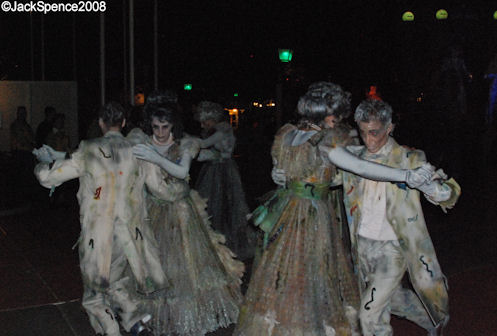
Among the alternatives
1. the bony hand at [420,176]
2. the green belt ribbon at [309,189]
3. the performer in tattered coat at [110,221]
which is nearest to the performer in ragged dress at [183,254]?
the performer in tattered coat at [110,221]

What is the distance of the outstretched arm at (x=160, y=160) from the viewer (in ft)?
15.0

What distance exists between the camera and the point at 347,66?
72.2ft

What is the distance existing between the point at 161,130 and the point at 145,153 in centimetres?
56

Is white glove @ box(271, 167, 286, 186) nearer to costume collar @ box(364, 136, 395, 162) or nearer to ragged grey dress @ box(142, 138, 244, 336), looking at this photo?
costume collar @ box(364, 136, 395, 162)

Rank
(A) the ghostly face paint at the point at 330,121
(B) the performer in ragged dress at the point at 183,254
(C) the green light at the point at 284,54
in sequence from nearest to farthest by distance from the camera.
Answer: (A) the ghostly face paint at the point at 330,121 < (B) the performer in ragged dress at the point at 183,254 < (C) the green light at the point at 284,54

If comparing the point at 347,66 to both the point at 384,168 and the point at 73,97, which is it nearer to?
the point at 73,97

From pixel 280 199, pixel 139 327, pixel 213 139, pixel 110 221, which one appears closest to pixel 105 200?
pixel 110 221

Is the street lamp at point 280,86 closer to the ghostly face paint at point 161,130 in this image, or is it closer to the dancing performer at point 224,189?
the dancing performer at point 224,189

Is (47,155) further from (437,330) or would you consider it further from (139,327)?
(437,330)

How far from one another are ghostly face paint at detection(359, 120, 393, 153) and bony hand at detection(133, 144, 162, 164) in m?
1.48

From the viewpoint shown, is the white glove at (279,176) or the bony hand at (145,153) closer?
the white glove at (279,176)

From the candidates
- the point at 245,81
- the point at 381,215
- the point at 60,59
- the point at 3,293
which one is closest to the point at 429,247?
the point at 381,215

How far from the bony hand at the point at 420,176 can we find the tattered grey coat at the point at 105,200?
1.99 m

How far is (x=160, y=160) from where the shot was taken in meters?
4.66
